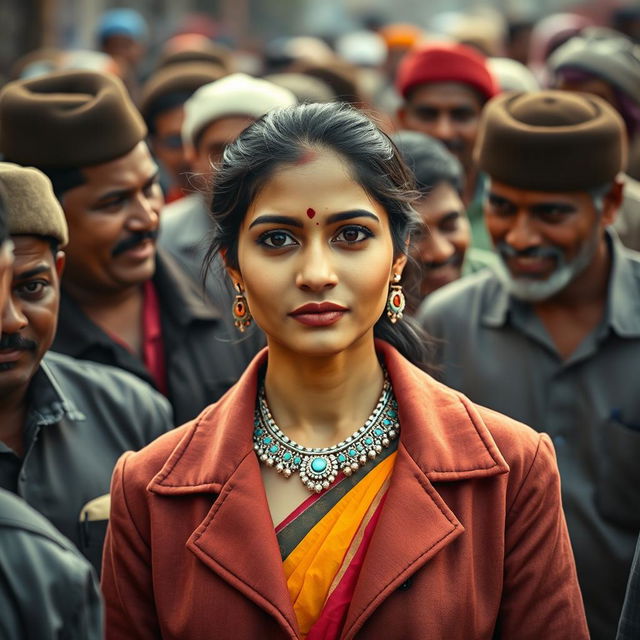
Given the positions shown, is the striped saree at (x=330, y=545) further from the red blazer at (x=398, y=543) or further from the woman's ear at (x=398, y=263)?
the woman's ear at (x=398, y=263)

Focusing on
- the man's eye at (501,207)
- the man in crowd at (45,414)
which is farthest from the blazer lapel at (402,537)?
the man's eye at (501,207)

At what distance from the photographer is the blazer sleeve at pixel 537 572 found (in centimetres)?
259

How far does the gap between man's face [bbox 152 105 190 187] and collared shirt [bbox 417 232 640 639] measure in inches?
128

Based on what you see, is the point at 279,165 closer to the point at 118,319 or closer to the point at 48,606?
the point at 48,606

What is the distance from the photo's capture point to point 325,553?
102 inches

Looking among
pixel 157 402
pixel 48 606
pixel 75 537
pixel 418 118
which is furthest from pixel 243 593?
pixel 418 118

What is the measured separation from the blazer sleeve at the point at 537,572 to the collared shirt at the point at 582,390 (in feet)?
3.94

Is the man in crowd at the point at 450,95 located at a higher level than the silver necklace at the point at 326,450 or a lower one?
lower

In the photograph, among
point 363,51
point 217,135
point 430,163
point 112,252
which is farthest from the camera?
point 363,51

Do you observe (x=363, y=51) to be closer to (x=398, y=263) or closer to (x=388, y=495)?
(x=398, y=263)

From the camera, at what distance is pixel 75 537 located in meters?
3.25

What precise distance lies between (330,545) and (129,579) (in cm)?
50

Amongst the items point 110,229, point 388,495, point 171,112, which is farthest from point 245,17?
point 388,495

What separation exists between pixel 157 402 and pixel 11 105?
4.78 ft
